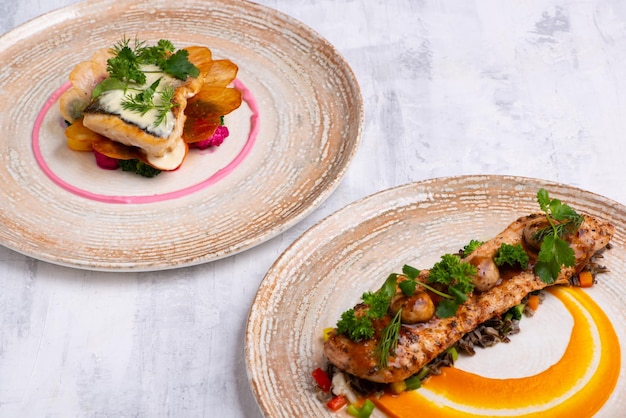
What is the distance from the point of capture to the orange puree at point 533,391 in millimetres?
3861

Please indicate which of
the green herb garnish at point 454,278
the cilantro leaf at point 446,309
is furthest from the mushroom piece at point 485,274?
the cilantro leaf at point 446,309

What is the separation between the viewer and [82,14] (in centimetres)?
632

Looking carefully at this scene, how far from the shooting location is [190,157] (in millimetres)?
5324

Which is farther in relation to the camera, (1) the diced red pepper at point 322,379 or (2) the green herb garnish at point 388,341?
(1) the diced red pepper at point 322,379

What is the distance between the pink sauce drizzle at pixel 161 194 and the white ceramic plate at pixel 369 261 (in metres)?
0.89

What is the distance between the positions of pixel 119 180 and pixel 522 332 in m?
2.57

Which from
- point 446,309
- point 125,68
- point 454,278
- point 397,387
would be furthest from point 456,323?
point 125,68

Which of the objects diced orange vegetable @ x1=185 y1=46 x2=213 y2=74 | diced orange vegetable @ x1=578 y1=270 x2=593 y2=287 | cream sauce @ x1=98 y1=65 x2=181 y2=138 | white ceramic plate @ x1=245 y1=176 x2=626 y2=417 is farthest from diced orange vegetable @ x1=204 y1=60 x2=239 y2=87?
diced orange vegetable @ x1=578 y1=270 x2=593 y2=287

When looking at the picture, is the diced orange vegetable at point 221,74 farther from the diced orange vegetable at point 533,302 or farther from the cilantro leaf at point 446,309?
the diced orange vegetable at point 533,302

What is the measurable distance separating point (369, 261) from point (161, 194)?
138cm

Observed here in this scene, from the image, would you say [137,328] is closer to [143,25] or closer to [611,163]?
→ [143,25]

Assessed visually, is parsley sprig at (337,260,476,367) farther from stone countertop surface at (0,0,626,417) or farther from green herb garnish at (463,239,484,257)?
stone countertop surface at (0,0,626,417)

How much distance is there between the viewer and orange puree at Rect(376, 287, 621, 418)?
3.86m

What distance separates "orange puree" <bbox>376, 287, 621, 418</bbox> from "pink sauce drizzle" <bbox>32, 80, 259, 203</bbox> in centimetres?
191
